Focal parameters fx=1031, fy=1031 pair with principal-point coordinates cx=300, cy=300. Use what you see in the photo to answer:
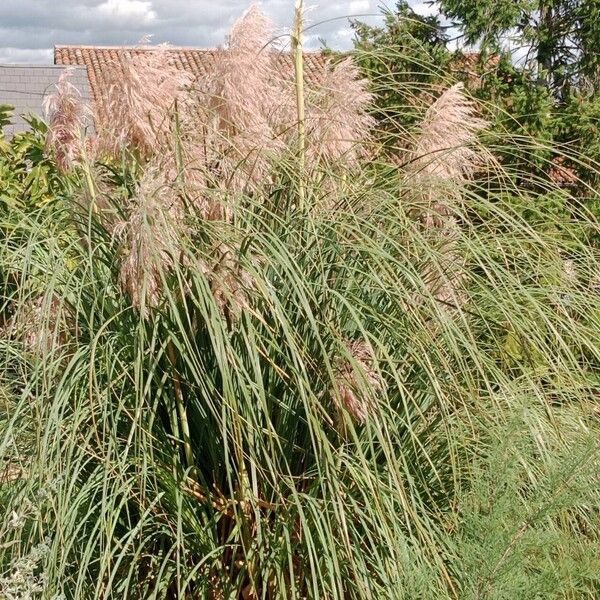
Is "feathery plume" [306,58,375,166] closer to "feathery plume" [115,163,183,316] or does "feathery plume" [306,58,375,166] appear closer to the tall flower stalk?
the tall flower stalk

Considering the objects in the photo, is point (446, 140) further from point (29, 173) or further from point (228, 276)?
point (29, 173)

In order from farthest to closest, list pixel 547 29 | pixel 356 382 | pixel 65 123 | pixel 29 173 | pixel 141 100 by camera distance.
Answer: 1. pixel 547 29
2. pixel 29 173
3. pixel 65 123
4. pixel 141 100
5. pixel 356 382

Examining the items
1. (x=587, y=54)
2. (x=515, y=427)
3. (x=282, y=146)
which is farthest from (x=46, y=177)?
(x=587, y=54)

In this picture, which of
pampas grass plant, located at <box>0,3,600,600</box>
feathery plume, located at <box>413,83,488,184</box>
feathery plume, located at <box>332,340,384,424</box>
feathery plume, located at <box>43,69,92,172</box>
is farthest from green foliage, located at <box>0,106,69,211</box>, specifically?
feathery plume, located at <box>332,340,384,424</box>

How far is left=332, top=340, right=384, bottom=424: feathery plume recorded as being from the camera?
2461mm

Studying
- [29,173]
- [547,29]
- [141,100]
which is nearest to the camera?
[141,100]

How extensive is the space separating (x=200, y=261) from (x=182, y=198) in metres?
0.33

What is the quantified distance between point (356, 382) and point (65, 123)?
4.22ft

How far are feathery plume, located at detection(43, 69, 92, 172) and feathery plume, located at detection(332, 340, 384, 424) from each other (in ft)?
3.63

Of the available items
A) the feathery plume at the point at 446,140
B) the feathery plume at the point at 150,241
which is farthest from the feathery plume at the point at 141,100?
the feathery plume at the point at 446,140

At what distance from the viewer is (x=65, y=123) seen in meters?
3.16

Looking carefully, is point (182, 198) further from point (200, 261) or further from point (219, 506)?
point (219, 506)

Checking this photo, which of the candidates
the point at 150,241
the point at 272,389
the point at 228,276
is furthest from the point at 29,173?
the point at 150,241

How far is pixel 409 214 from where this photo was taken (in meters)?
3.26
